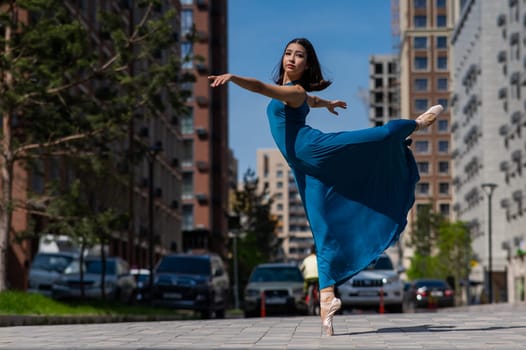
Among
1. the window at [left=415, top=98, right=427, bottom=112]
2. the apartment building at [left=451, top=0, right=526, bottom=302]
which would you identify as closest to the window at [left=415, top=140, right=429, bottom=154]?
the window at [left=415, top=98, right=427, bottom=112]

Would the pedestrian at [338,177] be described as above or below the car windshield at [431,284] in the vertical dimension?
above

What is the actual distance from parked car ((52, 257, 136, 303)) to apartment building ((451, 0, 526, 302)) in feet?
104

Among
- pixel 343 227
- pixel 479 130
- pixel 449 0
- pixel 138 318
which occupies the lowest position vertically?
pixel 138 318

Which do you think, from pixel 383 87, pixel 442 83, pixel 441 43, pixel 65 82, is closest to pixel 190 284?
pixel 65 82

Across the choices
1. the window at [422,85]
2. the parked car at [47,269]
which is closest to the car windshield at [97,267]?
the parked car at [47,269]

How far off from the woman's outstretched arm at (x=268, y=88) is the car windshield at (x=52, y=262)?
26743 mm

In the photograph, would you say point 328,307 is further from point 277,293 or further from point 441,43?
point 441,43

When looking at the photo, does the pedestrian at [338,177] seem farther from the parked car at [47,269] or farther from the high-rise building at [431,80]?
the high-rise building at [431,80]

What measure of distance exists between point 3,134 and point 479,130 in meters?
68.5

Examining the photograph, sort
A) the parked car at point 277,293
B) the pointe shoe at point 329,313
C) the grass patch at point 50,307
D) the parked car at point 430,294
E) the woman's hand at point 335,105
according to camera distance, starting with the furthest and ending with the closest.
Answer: the parked car at point 430,294, the parked car at point 277,293, the grass patch at point 50,307, the woman's hand at point 335,105, the pointe shoe at point 329,313

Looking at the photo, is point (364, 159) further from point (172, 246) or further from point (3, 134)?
point (172, 246)

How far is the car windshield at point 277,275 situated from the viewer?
99.4 ft

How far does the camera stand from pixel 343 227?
9.00 metres

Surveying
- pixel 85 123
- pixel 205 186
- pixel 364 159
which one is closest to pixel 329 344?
pixel 364 159
